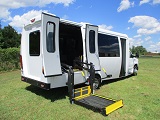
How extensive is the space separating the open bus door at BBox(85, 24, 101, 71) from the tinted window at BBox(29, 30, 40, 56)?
1.87m

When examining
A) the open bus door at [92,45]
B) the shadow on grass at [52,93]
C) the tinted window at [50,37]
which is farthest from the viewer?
the open bus door at [92,45]

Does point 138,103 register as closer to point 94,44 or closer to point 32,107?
point 94,44

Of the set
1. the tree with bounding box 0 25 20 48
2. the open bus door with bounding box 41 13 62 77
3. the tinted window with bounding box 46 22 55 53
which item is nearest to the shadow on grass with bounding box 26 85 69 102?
the open bus door with bounding box 41 13 62 77

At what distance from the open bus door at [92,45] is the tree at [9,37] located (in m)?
39.4

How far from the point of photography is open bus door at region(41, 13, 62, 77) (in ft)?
17.0

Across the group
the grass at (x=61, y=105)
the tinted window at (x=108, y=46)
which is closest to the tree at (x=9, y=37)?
the grass at (x=61, y=105)

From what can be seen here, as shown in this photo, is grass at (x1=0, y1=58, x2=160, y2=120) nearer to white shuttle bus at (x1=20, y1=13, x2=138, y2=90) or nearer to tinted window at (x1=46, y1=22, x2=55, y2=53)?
white shuttle bus at (x1=20, y1=13, x2=138, y2=90)

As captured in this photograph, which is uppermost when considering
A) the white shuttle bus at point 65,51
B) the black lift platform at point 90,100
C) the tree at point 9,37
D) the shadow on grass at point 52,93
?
the tree at point 9,37

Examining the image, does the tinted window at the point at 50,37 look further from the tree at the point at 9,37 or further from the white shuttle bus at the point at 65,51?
the tree at the point at 9,37

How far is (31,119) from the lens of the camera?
14.5 ft

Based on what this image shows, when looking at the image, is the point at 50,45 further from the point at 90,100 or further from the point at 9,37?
the point at 9,37

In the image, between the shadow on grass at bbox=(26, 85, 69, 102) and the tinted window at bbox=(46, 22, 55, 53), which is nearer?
the tinted window at bbox=(46, 22, 55, 53)

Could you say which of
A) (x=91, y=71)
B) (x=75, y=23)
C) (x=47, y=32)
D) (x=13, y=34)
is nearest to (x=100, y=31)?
(x=75, y=23)

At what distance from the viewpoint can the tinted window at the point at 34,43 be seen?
584cm
